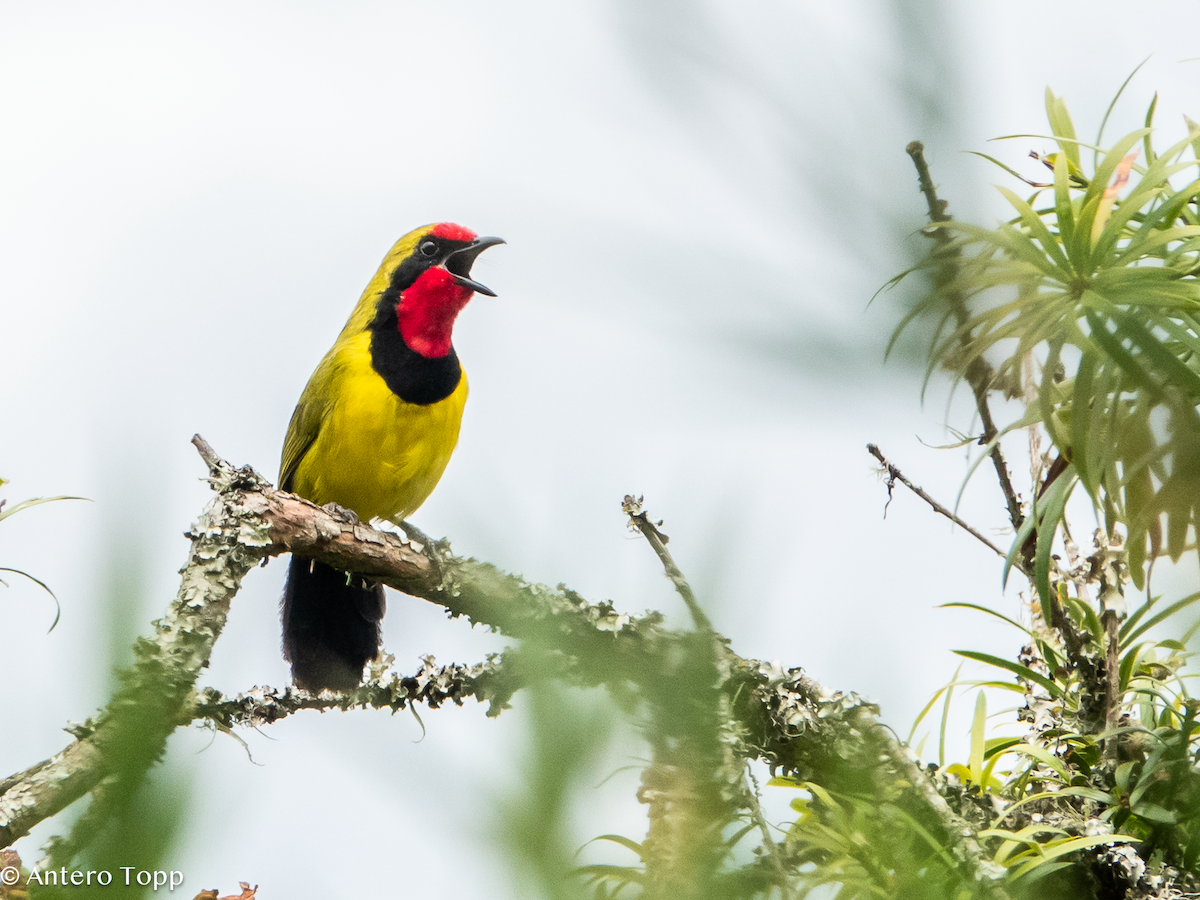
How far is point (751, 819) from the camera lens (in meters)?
0.45

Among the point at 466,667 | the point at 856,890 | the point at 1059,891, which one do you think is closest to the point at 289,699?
the point at 466,667

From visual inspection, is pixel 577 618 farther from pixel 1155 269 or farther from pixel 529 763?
pixel 1155 269

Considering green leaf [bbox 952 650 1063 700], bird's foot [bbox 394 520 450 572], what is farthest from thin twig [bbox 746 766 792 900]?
green leaf [bbox 952 650 1063 700]

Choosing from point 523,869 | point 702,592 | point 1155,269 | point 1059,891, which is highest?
point 1155,269

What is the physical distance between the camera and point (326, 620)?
3.42 m

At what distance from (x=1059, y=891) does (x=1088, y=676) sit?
1.45ft

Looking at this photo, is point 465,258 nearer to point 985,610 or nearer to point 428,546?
point 428,546

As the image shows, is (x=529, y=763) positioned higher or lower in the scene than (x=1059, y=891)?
lower

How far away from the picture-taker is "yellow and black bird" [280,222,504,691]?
134 inches

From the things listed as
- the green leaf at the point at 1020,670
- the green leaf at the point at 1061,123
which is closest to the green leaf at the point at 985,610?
the green leaf at the point at 1020,670

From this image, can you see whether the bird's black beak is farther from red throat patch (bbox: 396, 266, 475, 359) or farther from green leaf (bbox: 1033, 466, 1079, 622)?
green leaf (bbox: 1033, 466, 1079, 622)

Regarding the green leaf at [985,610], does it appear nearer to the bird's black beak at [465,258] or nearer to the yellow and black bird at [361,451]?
the yellow and black bird at [361,451]

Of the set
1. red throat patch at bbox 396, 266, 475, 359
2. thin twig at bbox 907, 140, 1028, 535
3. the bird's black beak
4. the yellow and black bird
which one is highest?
the bird's black beak

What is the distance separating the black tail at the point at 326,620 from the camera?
3355mm
